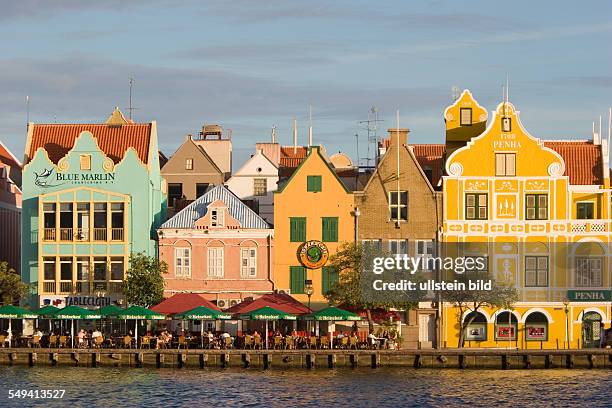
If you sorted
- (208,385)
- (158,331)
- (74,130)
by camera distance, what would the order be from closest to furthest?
(208,385) → (158,331) → (74,130)

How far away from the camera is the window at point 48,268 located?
372 feet

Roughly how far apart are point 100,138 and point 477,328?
28533mm

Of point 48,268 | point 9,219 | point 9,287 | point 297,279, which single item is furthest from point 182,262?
point 9,219

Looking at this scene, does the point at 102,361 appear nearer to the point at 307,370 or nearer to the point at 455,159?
the point at 307,370

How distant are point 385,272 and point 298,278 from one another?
6.73m

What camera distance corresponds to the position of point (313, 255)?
113625 millimetres

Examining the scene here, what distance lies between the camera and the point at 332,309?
10406cm

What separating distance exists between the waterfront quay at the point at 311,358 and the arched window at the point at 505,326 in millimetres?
8083

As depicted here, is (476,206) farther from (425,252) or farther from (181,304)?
(181,304)

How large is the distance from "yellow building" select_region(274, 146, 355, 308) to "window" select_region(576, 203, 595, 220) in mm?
14812

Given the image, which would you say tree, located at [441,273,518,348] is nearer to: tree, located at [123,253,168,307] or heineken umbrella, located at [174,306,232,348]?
heineken umbrella, located at [174,306,232,348]

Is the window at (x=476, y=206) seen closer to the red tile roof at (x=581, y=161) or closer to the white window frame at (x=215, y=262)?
the red tile roof at (x=581, y=161)

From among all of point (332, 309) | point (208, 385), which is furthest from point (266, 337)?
point (208, 385)

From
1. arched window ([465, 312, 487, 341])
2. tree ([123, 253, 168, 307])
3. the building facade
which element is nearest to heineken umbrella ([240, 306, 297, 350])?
tree ([123, 253, 168, 307])
